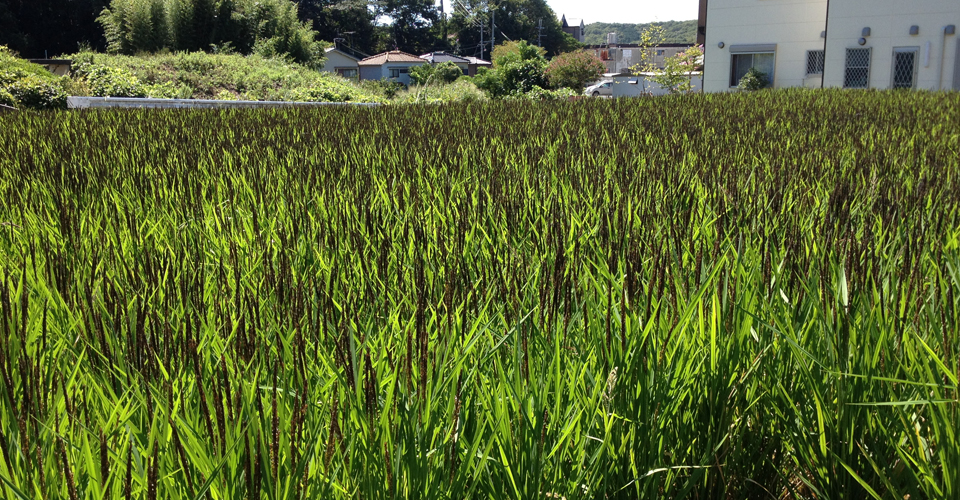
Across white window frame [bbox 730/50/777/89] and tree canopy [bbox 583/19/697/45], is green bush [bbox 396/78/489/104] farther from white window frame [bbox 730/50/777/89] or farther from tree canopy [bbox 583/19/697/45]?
tree canopy [bbox 583/19/697/45]

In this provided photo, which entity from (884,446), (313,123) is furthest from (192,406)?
(313,123)

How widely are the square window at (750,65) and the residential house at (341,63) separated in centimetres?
4225

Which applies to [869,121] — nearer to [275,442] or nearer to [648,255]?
[648,255]

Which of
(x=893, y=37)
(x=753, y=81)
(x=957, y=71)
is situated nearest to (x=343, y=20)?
(x=753, y=81)

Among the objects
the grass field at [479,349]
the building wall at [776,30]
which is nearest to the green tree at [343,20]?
the building wall at [776,30]

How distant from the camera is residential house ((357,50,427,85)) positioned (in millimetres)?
67562

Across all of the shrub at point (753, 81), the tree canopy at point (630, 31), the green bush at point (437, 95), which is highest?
the tree canopy at point (630, 31)

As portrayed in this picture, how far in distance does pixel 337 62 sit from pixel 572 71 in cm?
3265

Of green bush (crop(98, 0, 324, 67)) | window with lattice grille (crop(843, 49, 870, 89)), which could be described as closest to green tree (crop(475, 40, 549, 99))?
green bush (crop(98, 0, 324, 67))

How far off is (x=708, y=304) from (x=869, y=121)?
21.5 feet

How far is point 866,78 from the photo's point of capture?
77.0ft

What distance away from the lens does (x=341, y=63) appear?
65500 mm

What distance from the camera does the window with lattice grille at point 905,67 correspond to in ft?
74.1

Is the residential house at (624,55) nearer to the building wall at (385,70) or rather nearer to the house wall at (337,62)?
the building wall at (385,70)
